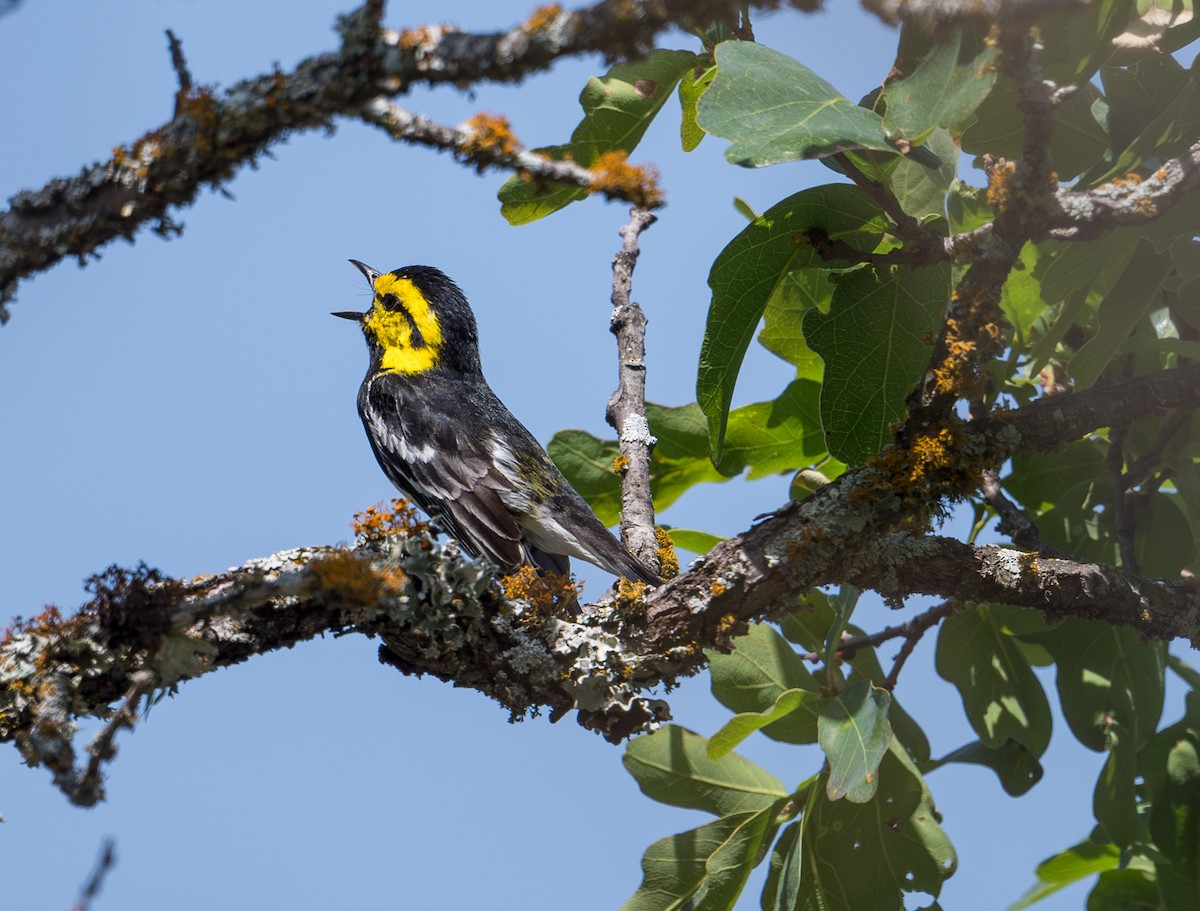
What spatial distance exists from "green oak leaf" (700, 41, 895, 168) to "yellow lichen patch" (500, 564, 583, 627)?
134 centimetres

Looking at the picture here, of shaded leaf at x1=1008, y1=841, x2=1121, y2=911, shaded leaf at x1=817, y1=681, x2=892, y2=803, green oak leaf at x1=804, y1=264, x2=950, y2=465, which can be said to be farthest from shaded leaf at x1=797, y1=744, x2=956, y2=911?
green oak leaf at x1=804, y1=264, x2=950, y2=465

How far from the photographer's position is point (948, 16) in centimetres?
182

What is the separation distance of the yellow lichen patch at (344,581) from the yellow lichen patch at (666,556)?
188cm

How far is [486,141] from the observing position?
174 centimetres

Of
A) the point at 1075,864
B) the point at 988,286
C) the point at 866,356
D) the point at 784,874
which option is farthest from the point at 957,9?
the point at 1075,864

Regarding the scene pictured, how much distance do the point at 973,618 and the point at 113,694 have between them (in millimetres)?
2752

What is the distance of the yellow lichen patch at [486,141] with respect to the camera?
5.71 ft

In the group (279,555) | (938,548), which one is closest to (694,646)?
(938,548)

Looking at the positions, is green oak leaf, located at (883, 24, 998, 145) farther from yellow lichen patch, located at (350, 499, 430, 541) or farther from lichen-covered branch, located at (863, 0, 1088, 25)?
yellow lichen patch, located at (350, 499, 430, 541)

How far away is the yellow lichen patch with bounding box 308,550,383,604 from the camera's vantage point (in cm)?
214

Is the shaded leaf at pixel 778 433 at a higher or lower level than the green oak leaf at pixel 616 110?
lower

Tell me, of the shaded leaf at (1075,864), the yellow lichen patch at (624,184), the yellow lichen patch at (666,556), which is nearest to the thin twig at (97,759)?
the yellow lichen patch at (624,184)

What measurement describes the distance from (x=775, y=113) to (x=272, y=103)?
1.20 meters

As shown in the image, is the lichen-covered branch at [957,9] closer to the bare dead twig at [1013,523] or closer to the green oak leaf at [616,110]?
the green oak leaf at [616,110]
